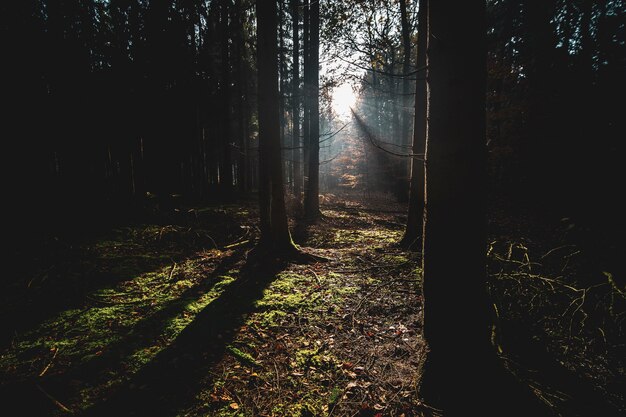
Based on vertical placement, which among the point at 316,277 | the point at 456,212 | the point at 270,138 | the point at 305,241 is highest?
the point at 270,138

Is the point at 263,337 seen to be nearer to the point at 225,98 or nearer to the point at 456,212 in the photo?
the point at 456,212

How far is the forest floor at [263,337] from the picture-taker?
236cm

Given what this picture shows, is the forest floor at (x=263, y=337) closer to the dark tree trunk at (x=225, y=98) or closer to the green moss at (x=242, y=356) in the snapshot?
the green moss at (x=242, y=356)

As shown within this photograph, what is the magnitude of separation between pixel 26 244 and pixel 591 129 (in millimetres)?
16696

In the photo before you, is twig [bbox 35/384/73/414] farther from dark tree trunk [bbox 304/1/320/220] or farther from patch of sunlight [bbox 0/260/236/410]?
dark tree trunk [bbox 304/1/320/220]

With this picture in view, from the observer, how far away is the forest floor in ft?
7.73

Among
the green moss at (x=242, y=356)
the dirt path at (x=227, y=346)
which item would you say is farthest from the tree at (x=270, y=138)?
the green moss at (x=242, y=356)

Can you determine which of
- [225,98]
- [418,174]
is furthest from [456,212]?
[225,98]

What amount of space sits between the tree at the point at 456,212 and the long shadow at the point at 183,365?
209 cm

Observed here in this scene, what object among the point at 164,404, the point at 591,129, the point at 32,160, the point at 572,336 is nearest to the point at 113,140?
the point at 32,160

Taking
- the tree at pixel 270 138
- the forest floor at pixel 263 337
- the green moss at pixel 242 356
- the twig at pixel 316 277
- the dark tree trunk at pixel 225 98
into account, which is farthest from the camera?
the dark tree trunk at pixel 225 98

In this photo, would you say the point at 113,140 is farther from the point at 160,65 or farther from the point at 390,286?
the point at 390,286

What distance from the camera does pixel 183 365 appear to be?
2.81 m

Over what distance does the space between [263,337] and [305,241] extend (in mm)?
5217
